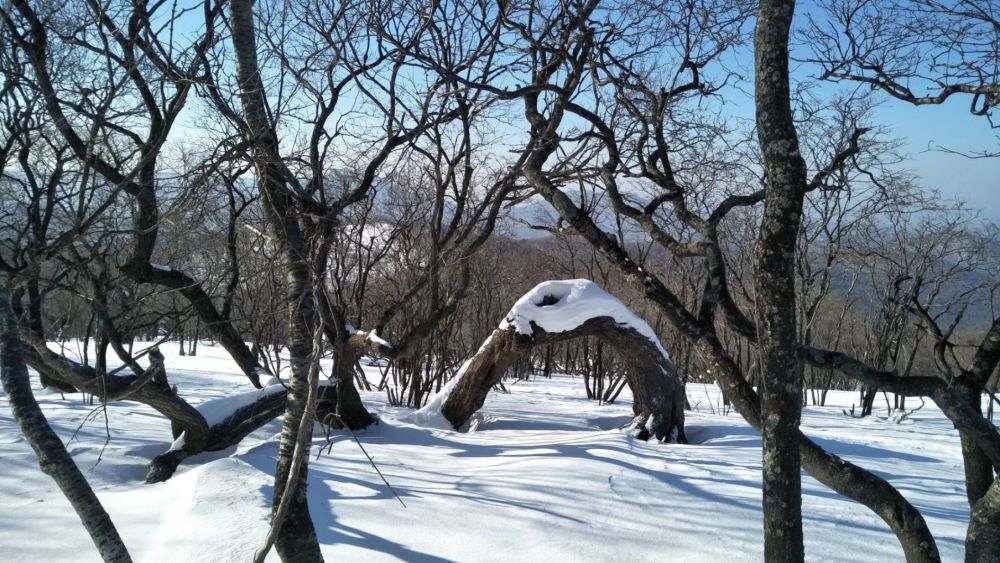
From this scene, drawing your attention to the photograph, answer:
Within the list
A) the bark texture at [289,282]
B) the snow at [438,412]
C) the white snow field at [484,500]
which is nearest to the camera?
the bark texture at [289,282]

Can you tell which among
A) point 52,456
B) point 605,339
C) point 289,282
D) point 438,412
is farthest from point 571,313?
point 52,456

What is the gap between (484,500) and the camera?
168 inches

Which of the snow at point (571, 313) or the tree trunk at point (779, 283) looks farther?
the snow at point (571, 313)

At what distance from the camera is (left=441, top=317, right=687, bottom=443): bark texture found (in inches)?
287

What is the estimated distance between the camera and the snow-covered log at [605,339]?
732 cm

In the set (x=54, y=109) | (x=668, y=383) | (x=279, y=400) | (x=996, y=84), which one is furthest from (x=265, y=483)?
(x=996, y=84)

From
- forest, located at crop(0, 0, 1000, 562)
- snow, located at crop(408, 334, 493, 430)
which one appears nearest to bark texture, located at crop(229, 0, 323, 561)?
forest, located at crop(0, 0, 1000, 562)

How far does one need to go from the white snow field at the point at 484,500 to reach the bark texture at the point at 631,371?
65 cm

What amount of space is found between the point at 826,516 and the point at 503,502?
2.14 m

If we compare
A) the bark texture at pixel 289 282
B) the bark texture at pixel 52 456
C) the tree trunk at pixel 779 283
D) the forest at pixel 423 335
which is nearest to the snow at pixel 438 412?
the forest at pixel 423 335

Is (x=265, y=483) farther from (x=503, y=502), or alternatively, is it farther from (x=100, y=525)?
(x=100, y=525)

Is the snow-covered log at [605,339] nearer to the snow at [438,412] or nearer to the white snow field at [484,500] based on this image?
the snow at [438,412]

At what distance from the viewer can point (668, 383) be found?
7.32 meters

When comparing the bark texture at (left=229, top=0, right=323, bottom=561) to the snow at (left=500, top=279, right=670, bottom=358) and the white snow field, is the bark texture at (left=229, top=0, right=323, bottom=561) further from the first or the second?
the snow at (left=500, top=279, right=670, bottom=358)
